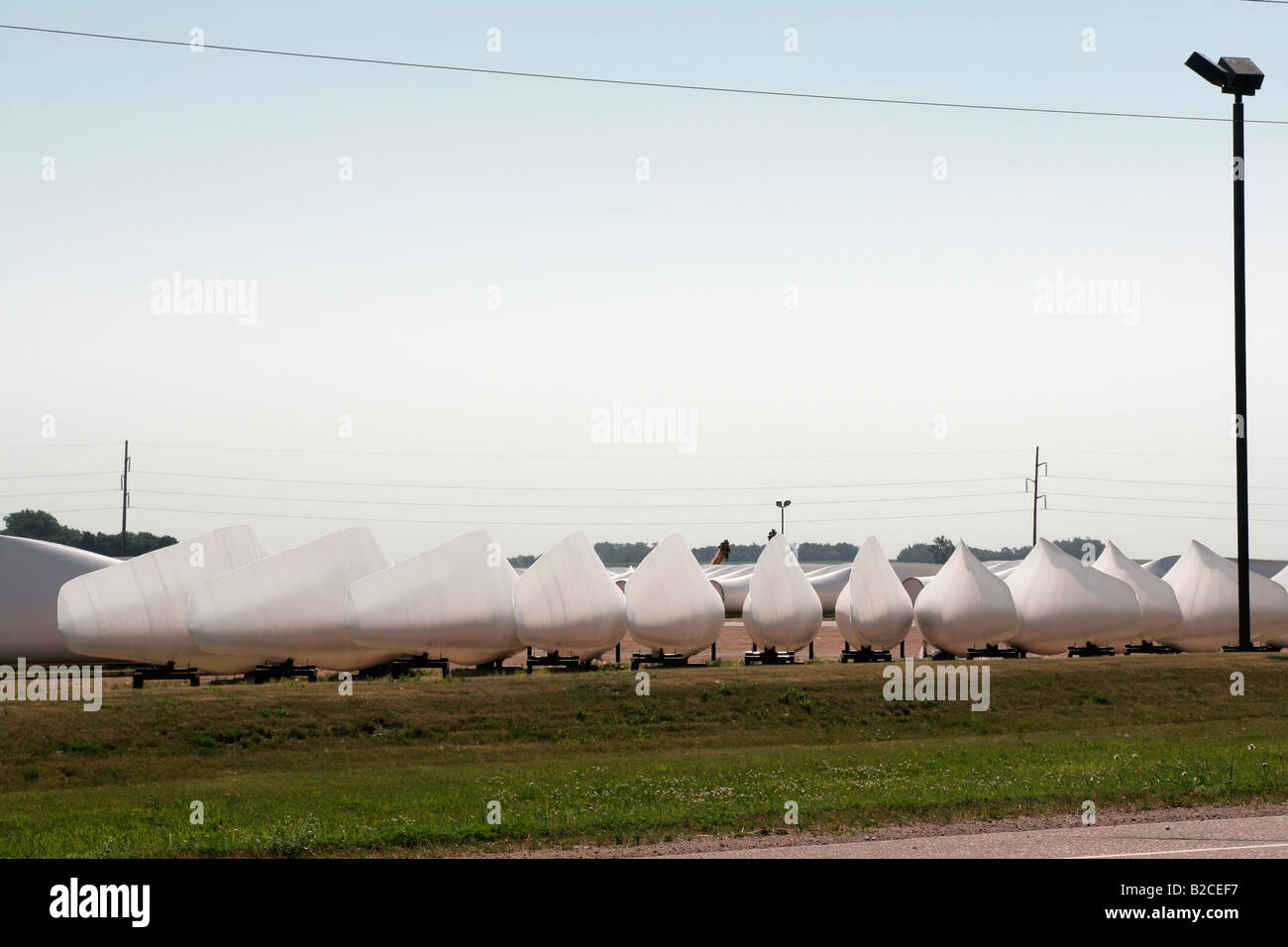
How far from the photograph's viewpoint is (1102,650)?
120 feet

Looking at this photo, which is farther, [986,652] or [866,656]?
[986,652]

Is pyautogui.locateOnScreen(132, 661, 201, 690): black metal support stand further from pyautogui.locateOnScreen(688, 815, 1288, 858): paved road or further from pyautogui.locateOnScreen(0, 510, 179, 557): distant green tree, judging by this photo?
pyautogui.locateOnScreen(0, 510, 179, 557): distant green tree

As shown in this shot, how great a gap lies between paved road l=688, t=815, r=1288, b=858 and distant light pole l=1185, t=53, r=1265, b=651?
79.9ft

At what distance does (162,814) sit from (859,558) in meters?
23.2

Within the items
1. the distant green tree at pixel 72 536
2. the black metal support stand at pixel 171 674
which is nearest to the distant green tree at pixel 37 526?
the distant green tree at pixel 72 536

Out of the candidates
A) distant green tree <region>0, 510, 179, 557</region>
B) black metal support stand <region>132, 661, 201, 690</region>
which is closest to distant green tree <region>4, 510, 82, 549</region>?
distant green tree <region>0, 510, 179, 557</region>

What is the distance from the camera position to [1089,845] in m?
12.7

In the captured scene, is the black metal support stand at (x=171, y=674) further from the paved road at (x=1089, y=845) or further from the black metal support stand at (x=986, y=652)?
the black metal support stand at (x=986, y=652)

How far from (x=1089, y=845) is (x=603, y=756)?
34.8 feet

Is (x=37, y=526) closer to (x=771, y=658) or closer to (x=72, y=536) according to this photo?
(x=72, y=536)

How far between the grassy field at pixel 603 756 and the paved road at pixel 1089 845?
4.40 ft

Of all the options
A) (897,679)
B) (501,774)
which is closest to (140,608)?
(501,774)

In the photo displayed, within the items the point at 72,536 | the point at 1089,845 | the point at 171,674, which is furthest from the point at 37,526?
the point at 1089,845
